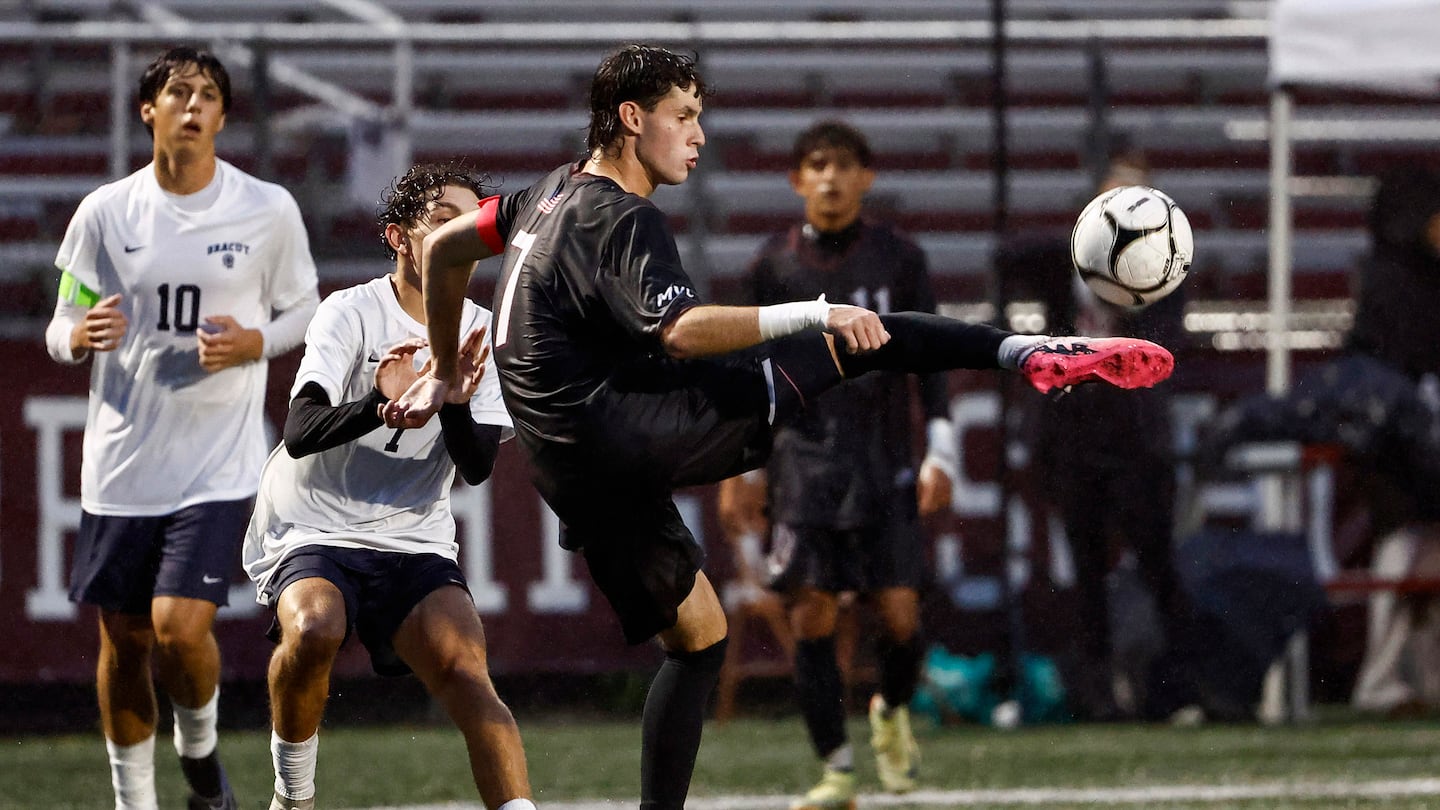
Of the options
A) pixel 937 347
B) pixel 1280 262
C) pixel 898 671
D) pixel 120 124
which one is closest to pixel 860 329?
pixel 937 347

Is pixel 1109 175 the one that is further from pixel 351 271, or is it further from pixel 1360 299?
pixel 351 271

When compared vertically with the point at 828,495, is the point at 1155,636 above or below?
below

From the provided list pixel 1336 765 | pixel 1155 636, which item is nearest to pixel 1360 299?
pixel 1155 636

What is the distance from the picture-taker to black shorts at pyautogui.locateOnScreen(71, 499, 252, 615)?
19.4 feet

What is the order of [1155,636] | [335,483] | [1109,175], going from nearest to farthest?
[335,483], [1155,636], [1109,175]

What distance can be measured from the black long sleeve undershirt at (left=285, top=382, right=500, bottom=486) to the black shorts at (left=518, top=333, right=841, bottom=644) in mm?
193

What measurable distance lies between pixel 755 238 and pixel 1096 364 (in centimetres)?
809

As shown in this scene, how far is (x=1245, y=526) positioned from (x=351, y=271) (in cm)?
492

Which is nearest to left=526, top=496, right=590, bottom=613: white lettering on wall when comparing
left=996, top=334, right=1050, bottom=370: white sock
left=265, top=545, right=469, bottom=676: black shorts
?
left=265, top=545, right=469, bottom=676: black shorts

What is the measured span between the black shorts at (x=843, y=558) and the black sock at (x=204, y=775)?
2232mm

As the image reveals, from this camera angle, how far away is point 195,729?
6008 millimetres

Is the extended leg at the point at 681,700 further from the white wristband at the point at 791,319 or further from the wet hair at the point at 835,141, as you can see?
the wet hair at the point at 835,141

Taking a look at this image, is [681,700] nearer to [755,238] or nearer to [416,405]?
[416,405]

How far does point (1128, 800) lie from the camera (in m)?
6.69
